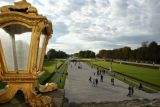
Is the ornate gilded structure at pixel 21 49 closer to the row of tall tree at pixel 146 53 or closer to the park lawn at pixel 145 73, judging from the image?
the park lawn at pixel 145 73

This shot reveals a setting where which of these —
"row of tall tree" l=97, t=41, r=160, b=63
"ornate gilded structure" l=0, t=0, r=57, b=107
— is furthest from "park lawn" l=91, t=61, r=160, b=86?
"ornate gilded structure" l=0, t=0, r=57, b=107

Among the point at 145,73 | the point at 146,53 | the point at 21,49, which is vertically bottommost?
the point at 145,73

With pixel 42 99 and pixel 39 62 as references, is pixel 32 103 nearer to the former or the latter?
pixel 42 99

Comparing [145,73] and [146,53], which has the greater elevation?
[146,53]

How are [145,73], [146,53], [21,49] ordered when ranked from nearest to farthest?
[21,49], [145,73], [146,53]

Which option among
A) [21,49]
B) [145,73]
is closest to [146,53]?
[145,73]

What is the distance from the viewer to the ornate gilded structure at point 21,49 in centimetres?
325

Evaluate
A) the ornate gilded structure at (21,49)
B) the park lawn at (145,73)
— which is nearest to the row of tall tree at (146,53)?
the park lawn at (145,73)

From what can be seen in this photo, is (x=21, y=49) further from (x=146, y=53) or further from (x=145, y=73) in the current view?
(x=146, y=53)

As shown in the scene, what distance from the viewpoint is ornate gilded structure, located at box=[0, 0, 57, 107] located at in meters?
3.25

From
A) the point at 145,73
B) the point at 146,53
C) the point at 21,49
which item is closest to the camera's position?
the point at 21,49

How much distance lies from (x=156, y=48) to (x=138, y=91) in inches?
2777

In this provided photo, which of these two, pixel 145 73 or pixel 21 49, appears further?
pixel 145 73

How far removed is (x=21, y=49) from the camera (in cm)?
346
